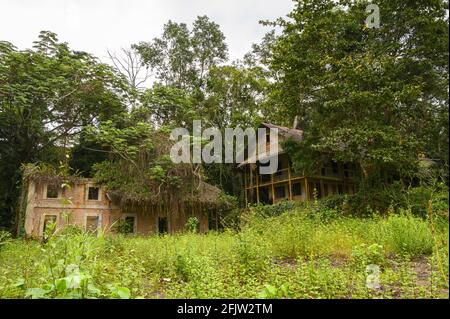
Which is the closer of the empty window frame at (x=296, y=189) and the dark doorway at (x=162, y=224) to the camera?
the dark doorway at (x=162, y=224)

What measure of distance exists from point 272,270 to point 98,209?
55.0 feet

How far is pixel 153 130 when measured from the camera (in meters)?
19.5

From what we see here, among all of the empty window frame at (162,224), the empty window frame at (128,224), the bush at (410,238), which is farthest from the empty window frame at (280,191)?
the bush at (410,238)

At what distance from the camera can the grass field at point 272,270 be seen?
3625 mm

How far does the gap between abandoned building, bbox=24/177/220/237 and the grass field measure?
12723 millimetres

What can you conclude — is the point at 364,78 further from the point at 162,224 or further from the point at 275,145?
the point at 162,224

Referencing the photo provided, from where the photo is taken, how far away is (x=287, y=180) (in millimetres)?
24359

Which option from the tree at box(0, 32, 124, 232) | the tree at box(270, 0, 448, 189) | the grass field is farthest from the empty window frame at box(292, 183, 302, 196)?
the grass field

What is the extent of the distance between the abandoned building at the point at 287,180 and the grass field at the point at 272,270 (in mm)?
16491

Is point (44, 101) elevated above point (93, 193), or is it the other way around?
point (44, 101)

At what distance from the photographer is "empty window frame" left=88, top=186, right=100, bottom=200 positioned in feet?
64.4

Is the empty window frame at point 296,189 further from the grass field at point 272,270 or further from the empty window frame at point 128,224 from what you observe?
the grass field at point 272,270

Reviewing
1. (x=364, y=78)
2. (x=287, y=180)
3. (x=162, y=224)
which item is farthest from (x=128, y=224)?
(x=364, y=78)
